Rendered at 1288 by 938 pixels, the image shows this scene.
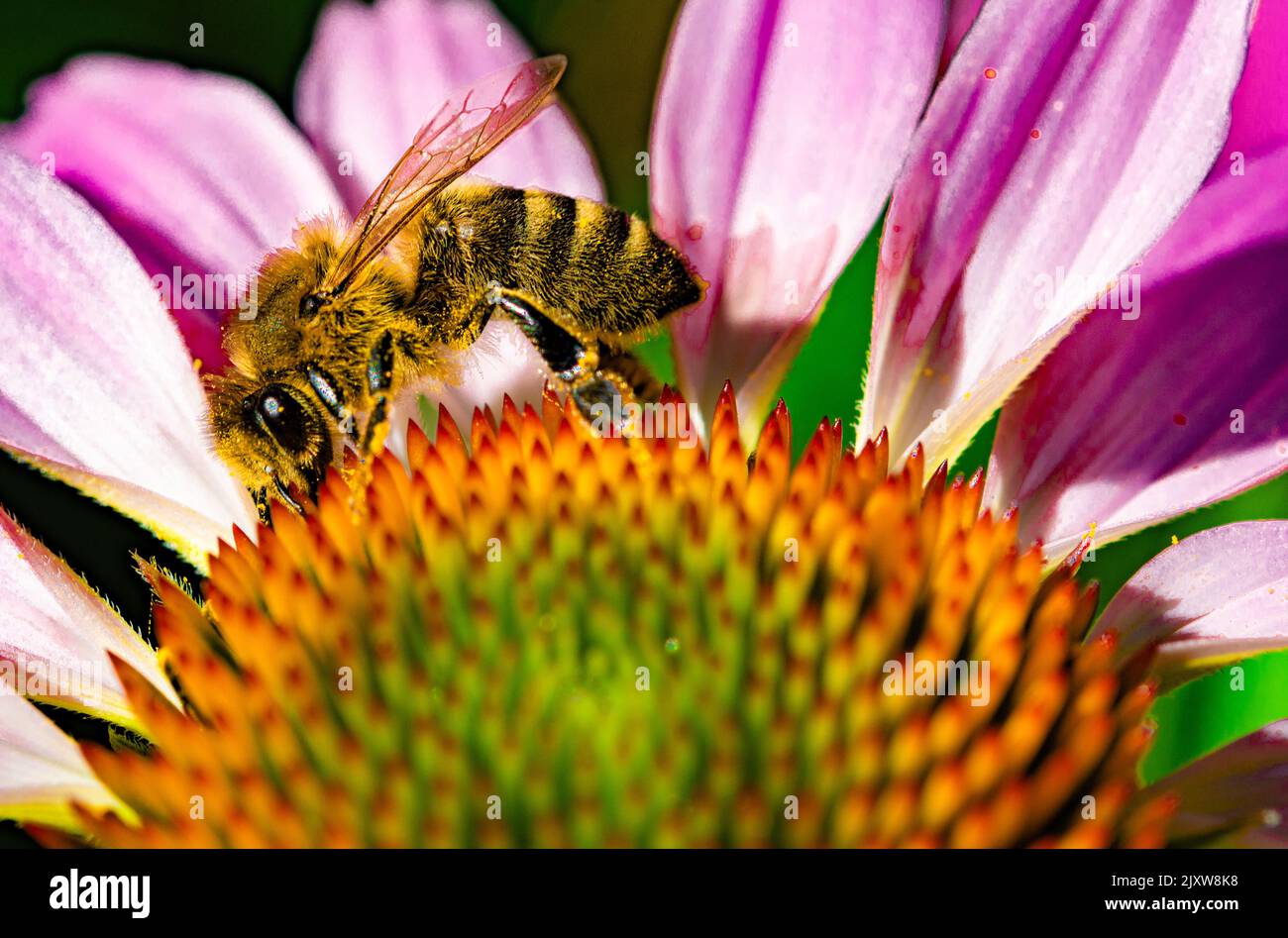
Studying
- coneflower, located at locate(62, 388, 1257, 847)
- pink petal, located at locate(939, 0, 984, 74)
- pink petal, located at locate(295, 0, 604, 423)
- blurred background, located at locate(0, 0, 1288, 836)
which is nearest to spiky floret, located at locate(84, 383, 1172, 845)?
coneflower, located at locate(62, 388, 1257, 847)

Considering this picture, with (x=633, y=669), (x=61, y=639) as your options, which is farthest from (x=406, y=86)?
(x=633, y=669)

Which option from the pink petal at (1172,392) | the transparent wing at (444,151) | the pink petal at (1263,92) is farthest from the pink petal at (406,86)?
the pink petal at (1263,92)

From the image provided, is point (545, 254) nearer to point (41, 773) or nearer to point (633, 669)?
point (633, 669)

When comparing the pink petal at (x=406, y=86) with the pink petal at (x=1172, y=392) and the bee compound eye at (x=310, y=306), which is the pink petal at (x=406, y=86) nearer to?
the bee compound eye at (x=310, y=306)

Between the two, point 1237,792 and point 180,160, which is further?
point 180,160

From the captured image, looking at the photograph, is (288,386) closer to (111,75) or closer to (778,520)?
(778,520)
